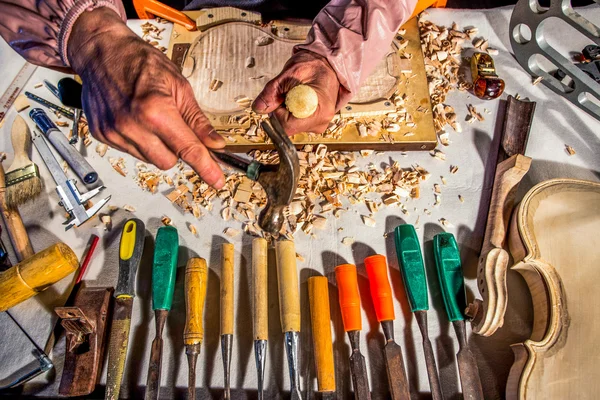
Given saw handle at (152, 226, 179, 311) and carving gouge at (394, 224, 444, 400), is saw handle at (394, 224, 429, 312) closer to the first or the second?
carving gouge at (394, 224, 444, 400)

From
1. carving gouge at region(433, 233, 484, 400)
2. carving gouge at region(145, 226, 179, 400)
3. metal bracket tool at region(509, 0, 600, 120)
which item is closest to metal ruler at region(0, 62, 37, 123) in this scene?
carving gouge at region(145, 226, 179, 400)

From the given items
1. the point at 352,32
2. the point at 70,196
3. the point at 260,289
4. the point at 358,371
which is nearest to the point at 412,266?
the point at 358,371

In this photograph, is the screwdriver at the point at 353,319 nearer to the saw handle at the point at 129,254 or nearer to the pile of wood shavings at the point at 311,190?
the pile of wood shavings at the point at 311,190

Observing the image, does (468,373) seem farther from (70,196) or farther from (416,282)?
(70,196)

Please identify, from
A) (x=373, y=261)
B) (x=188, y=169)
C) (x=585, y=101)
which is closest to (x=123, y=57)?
(x=188, y=169)

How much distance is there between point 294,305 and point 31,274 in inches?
32.2

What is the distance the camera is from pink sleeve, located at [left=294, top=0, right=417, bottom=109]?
57.9 inches

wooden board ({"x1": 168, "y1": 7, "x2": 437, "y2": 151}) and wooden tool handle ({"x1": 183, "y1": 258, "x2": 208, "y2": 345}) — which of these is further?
wooden board ({"x1": 168, "y1": 7, "x2": 437, "y2": 151})

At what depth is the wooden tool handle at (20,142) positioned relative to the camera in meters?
1.66

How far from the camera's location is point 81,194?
164cm

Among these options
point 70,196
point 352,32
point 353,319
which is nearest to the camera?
point 353,319

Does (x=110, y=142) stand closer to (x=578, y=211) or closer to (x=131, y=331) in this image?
(x=131, y=331)

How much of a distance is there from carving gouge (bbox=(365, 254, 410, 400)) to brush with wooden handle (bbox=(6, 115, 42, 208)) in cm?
126

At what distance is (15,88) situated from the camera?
6.15 ft
